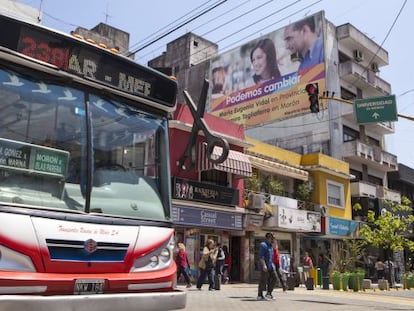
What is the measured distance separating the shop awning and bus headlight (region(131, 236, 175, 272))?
1957cm

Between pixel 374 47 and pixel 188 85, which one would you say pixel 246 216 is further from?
pixel 374 47

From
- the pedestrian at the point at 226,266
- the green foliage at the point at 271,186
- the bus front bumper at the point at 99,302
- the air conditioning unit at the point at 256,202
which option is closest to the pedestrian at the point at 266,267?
the bus front bumper at the point at 99,302

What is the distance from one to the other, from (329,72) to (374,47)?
306 inches

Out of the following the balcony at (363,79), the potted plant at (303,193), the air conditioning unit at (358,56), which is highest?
the air conditioning unit at (358,56)

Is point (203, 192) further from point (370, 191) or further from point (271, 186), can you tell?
point (370, 191)

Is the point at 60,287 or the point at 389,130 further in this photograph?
the point at 389,130

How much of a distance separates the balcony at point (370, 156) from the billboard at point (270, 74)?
4.47 m

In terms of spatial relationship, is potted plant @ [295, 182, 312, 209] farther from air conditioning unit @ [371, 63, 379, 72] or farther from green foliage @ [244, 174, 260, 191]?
air conditioning unit @ [371, 63, 379, 72]

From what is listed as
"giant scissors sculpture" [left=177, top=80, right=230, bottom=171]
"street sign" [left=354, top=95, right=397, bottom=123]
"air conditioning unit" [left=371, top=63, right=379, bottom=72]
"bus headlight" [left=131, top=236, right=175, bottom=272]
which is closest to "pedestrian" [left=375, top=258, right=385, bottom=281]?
"street sign" [left=354, top=95, right=397, bottom=123]

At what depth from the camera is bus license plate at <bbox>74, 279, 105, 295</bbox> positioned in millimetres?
4328

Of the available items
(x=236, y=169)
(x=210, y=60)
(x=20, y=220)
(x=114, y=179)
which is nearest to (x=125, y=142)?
(x=114, y=179)

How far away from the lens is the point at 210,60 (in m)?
41.9

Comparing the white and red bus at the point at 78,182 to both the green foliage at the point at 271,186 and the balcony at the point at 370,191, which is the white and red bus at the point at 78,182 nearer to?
the green foliage at the point at 271,186

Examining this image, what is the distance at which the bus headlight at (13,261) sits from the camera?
395 cm
